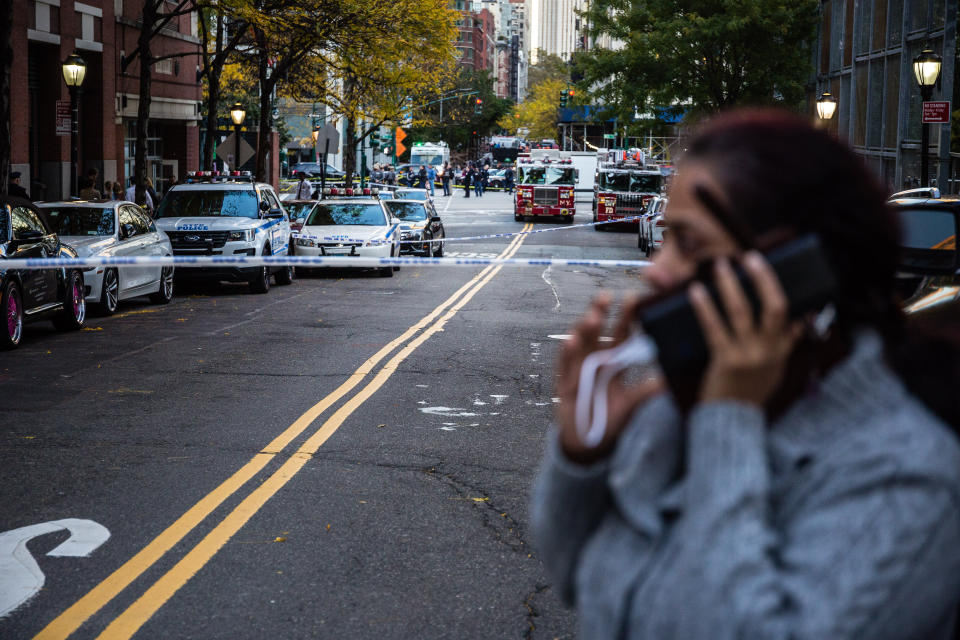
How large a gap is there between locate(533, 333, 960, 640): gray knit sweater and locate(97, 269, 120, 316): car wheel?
1649 cm

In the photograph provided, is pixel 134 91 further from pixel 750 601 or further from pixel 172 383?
pixel 750 601

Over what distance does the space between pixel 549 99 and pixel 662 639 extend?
445 feet

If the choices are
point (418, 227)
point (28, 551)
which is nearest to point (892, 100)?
point (418, 227)

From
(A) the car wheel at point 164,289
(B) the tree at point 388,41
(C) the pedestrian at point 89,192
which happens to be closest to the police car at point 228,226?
(A) the car wheel at point 164,289

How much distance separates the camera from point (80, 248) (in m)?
17.0

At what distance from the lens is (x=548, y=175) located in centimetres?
5184

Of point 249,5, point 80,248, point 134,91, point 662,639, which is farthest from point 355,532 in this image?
point 134,91

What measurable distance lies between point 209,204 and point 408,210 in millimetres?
9135

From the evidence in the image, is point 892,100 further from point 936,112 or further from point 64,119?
point 64,119

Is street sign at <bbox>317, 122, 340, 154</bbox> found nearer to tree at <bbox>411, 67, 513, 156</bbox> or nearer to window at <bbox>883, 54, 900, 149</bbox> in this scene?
window at <bbox>883, 54, 900, 149</bbox>

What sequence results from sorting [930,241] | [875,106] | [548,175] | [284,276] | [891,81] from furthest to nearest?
[548,175]
[875,106]
[891,81]
[284,276]
[930,241]

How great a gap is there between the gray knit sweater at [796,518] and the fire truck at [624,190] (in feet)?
141

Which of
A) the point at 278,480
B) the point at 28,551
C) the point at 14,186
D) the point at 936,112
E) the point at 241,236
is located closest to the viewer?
the point at 28,551

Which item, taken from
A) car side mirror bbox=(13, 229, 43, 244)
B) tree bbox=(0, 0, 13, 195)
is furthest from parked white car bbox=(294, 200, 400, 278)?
car side mirror bbox=(13, 229, 43, 244)
